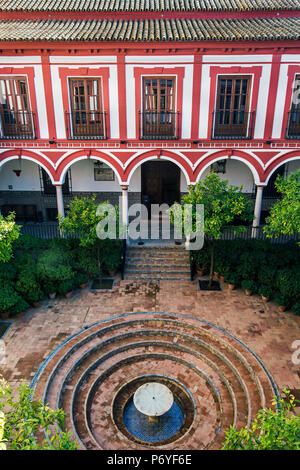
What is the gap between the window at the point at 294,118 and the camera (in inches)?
495

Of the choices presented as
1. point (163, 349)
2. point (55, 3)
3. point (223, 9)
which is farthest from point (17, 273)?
point (223, 9)

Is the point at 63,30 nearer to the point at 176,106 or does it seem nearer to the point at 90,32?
the point at 90,32

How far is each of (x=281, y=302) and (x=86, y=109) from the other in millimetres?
9855

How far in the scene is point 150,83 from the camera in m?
12.8

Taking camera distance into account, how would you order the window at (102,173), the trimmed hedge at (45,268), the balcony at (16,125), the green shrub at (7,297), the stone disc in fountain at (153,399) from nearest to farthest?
1. the stone disc in fountain at (153,399)
2. the green shrub at (7,297)
3. the trimmed hedge at (45,268)
4. the balcony at (16,125)
5. the window at (102,173)

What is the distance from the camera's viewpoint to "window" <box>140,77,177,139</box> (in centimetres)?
1282

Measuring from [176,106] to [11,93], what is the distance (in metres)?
6.31

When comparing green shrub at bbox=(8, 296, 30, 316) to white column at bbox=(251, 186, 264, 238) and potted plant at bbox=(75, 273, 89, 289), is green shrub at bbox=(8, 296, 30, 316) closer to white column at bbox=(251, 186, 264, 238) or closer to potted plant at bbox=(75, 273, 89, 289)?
potted plant at bbox=(75, 273, 89, 289)

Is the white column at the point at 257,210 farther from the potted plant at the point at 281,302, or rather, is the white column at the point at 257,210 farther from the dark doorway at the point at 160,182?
the dark doorway at the point at 160,182

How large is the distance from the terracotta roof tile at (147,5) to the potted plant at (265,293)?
1117cm
